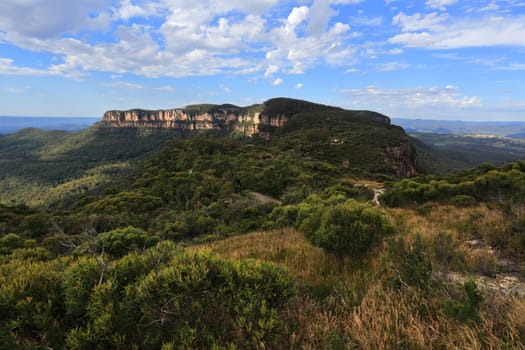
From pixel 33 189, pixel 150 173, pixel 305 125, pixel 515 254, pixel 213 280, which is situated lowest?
pixel 33 189

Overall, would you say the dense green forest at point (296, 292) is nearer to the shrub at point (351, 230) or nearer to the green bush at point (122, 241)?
the shrub at point (351, 230)

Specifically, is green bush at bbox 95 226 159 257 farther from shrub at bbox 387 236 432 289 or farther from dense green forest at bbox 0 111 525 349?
shrub at bbox 387 236 432 289

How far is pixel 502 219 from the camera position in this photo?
19.2 feet

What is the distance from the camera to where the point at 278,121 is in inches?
4951

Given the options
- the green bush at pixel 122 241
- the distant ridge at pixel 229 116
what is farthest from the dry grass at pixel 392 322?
the distant ridge at pixel 229 116

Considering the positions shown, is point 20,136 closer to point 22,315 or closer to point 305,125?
point 305,125

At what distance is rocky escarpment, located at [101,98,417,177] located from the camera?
199ft

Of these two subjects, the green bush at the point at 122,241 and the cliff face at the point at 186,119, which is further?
the cliff face at the point at 186,119

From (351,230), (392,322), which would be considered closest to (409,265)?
(392,322)

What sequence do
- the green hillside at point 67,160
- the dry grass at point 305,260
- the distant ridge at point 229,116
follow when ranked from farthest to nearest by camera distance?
the distant ridge at point 229,116 → the green hillside at point 67,160 → the dry grass at point 305,260

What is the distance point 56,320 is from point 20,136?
265 m

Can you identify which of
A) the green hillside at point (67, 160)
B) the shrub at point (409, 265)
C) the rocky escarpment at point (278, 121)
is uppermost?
the rocky escarpment at point (278, 121)

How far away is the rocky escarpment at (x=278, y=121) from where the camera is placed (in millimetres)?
60531

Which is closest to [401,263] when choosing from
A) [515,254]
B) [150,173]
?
[515,254]
